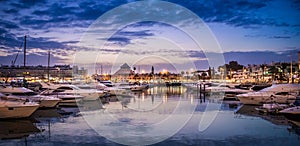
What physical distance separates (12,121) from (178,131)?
9480 mm

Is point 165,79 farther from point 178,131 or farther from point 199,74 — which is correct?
point 178,131

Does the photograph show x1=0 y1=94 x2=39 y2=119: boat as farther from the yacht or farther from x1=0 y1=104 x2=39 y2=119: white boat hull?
the yacht

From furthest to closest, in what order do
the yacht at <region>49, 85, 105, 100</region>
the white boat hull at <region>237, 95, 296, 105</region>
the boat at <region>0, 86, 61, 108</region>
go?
1. the yacht at <region>49, 85, 105, 100</region>
2. the white boat hull at <region>237, 95, 296, 105</region>
3. the boat at <region>0, 86, 61, 108</region>

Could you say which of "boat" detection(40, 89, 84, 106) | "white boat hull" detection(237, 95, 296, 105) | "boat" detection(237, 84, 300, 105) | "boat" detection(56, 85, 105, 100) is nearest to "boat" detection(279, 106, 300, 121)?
"white boat hull" detection(237, 95, 296, 105)

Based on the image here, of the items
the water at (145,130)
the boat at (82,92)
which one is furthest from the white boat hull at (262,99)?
the boat at (82,92)

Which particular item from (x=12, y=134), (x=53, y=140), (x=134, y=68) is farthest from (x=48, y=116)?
(x=134, y=68)

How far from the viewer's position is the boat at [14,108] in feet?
59.2

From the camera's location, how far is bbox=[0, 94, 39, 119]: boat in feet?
59.2

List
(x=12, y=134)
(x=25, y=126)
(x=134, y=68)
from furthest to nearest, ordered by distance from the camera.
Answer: (x=134, y=68) → (x=25, y=126) → (x=12, y=134)

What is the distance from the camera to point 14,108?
18.2 meters

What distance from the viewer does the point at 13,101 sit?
1883 centimetres

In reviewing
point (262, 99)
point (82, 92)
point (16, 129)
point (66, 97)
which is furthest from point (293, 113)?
point (82, 92)

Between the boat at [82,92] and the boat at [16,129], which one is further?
the boat at [82,92]

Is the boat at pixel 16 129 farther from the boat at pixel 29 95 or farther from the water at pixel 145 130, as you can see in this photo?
the boat at pixel 29 95
